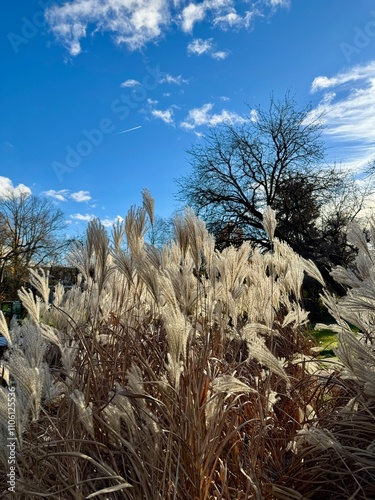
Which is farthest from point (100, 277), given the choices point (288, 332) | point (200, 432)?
point (288, 332)

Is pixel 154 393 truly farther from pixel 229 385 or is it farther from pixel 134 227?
pixel 134 227

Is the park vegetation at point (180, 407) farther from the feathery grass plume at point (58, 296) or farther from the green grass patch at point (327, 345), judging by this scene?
the green grass patch at point (327, 345)

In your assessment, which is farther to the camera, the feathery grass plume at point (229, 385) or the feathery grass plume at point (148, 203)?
the feathery grass plume at point (148, 203)

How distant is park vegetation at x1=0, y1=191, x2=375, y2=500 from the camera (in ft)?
4.09

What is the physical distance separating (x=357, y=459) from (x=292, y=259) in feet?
5.39

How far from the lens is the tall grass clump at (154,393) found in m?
1.26

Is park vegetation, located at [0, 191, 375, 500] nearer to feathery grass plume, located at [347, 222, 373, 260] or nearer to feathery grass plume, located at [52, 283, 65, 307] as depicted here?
feathery grass plume, located at [347, 222, 373, 260]

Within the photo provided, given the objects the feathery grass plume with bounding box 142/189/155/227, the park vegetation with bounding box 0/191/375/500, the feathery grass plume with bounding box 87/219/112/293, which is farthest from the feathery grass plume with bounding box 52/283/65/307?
the feathery grass plume with bounding box 142/189/155/227

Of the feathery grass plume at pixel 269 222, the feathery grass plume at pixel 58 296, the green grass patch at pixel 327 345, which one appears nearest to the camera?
the feathery grass plume at pixel 269 222

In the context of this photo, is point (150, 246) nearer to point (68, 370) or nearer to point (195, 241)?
point (195, 241)

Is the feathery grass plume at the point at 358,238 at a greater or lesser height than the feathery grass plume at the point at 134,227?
lesser

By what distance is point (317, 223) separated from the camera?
23.7 meters

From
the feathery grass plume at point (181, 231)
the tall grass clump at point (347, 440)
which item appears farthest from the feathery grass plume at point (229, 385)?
the feathery grass plume at point (181, 231)

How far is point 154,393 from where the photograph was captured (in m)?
1.72
